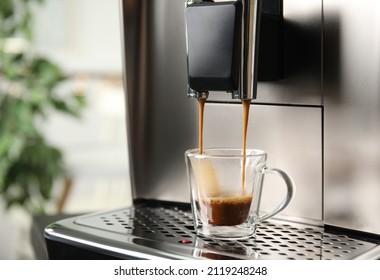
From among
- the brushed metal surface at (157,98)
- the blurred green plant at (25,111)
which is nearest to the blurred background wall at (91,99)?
the blurred green plant at (25,111)

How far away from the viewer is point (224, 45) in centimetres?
53

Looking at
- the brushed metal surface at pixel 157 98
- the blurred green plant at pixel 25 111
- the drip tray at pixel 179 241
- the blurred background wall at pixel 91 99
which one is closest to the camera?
the drip tray at pixel 179 241

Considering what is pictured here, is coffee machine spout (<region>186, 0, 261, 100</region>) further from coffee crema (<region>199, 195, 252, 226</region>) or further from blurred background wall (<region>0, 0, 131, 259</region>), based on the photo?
blurred background wall (<region>0, 0, 131, 259</region>)

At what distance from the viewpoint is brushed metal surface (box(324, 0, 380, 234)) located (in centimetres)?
56

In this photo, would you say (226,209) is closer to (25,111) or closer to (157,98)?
(157,98)

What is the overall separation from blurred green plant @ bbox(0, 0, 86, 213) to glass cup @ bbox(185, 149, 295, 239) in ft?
4.25

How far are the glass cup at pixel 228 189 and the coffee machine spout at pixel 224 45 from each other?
0.06 meters

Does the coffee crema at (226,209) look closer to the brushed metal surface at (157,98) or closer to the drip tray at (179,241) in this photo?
the drip tray at (179,241)

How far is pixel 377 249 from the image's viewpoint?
53 centimetres

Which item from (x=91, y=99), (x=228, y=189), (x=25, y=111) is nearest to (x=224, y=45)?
(x=228, y=189)

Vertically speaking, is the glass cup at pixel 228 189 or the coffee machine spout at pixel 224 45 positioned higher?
the coffee machine spout at pixel 224 45

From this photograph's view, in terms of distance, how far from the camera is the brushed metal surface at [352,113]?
0.56 m

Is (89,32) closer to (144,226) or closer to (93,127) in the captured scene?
(93,127)

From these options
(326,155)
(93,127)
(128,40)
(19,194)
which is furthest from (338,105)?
(93,127)
